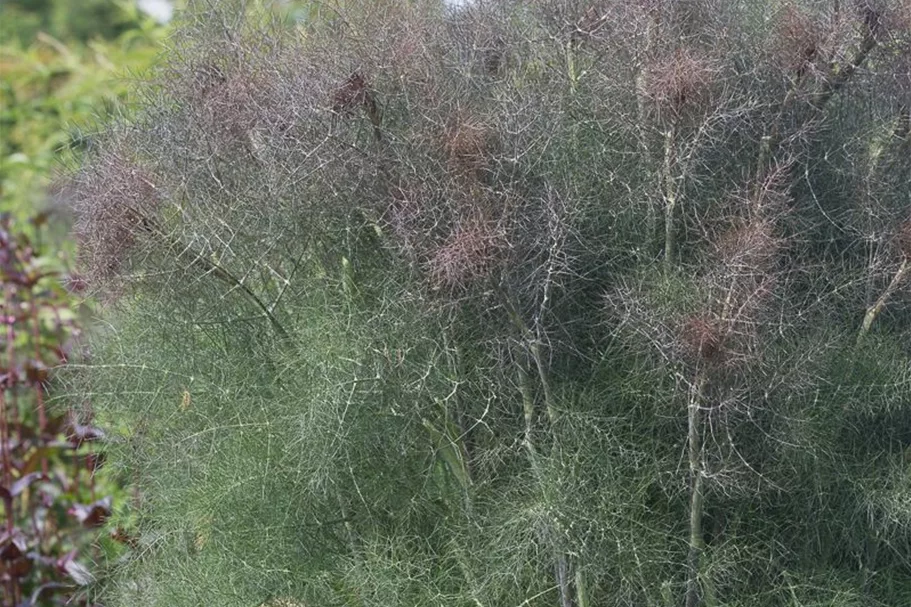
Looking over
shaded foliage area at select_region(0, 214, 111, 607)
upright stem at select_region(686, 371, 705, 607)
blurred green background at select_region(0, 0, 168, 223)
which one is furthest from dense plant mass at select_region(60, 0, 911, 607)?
blurred green background at select_region(0, 0, 168, 223)

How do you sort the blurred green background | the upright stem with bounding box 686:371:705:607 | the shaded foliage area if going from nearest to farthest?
the upright stem with bounding box 686:371:705:607, the shaded foliage area, the blurred green background

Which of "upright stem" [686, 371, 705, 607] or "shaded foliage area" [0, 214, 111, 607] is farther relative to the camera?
"shaded foliage area" [0, 214, 111, 607]

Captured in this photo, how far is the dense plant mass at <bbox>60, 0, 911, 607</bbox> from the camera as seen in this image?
2262 millimetres

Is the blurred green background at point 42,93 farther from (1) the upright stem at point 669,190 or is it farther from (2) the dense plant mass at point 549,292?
(1) the upright stem at point 669,190

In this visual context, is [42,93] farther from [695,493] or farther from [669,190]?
[695,493]

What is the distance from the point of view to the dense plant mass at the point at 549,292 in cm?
226

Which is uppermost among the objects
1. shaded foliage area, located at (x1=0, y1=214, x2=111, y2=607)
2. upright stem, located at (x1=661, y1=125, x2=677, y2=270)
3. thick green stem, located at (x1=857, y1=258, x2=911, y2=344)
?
upright stem, located at (x1=661, y1=125, x2=677, y2=270)

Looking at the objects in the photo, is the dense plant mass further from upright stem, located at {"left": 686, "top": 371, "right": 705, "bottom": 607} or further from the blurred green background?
the blurred green background

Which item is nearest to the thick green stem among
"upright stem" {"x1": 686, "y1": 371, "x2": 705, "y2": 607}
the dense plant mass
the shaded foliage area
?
the dense plant mass

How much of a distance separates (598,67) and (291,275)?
70cm

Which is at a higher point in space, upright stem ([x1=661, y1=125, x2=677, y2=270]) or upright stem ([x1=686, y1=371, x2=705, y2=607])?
upright stem ([x1=661, y1=125, x2=677, y2=270])

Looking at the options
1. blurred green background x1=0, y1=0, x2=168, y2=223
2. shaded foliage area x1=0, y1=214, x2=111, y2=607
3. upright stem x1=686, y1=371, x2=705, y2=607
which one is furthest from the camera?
blurred green background x1=0, y1=0, x2=168, y2=223

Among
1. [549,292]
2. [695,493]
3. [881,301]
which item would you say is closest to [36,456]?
[549,292]

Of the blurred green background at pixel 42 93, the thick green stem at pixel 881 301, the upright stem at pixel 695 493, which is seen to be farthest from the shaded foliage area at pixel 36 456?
the thick green stem at pixel 881 301
